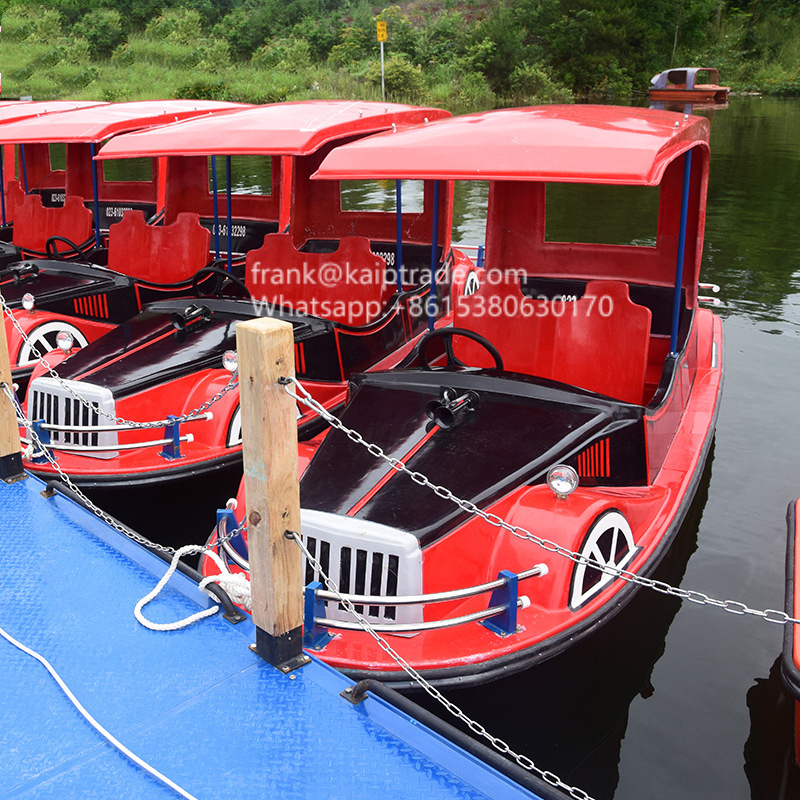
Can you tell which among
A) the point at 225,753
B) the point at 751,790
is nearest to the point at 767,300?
the point at 751,790

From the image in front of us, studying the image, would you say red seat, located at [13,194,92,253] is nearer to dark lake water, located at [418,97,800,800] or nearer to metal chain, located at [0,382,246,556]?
metal chain, located at [0,382,246,556]

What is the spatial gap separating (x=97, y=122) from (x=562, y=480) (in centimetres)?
560

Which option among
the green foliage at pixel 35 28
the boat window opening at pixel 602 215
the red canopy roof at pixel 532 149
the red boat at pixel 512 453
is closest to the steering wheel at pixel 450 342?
the red boat at pixel 512 453

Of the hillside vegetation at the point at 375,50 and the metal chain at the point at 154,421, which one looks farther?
the hillside vegetation at the point at 375,50

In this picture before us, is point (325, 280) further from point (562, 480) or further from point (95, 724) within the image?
point (95, 724)

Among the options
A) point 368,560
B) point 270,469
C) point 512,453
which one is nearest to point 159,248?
point 512,453

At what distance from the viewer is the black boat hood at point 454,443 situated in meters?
3.39

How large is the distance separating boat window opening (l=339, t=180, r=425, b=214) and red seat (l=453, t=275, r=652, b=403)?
432 inches

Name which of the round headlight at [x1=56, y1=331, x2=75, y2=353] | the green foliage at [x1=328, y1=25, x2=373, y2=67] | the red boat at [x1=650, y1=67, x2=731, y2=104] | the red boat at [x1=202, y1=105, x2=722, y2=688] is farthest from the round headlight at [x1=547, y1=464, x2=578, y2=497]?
the green foliage at [x1=328, y1=25, x2=373, y2=67]

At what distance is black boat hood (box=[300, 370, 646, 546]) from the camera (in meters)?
3.39

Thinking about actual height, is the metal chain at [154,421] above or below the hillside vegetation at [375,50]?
below

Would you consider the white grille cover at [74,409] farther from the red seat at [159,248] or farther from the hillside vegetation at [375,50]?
the hillside vegetation at [375,50]

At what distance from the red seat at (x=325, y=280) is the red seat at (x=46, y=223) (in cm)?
284

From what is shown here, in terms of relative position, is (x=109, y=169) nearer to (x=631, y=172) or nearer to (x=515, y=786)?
(x=631, y=172)
